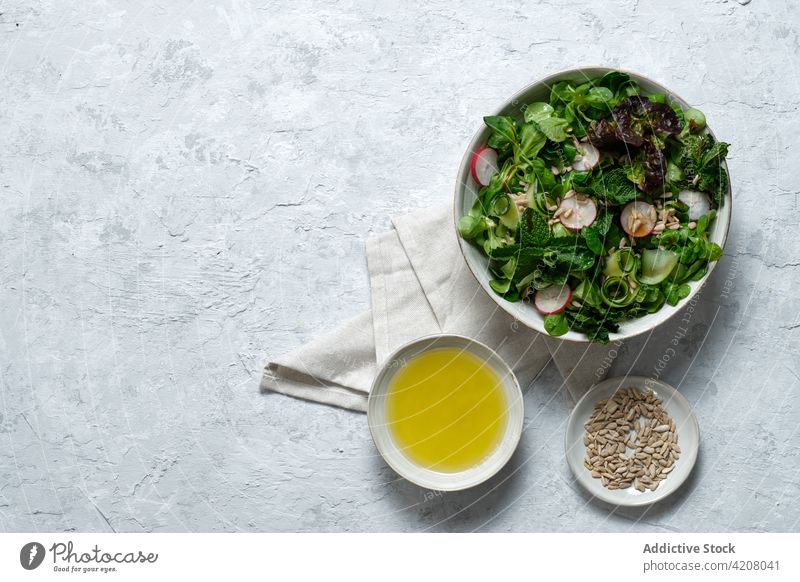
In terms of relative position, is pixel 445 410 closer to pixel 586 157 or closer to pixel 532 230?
pixel 532 230

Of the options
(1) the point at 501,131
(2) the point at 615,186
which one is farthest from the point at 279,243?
(2) the point at 615,186

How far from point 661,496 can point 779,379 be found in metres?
0.43

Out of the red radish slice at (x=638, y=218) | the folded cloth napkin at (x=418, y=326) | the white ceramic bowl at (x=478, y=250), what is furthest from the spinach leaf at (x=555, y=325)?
the red radish slice at (x=638, y=218)

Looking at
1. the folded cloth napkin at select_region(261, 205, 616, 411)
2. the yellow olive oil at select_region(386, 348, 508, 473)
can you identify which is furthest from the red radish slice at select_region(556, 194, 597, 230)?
the yellow olive oil at select_region(386, 348, 508, 473)

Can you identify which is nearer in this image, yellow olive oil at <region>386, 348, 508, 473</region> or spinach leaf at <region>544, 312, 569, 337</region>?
spinach leaf at <region>544, 312, 569, 337</region>

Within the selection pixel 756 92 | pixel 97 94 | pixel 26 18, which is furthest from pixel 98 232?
pixel 756 92

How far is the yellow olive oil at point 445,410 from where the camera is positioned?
177 cm

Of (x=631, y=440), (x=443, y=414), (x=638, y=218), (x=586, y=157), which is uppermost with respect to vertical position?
(x=586, y=157)

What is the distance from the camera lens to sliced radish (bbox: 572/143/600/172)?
5.47 ft

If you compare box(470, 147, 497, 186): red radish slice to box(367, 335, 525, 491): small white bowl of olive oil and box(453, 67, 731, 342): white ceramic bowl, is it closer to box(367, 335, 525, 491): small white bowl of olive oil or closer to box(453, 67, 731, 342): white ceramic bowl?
box(453, 67, 731, 342): white ceramic bowl

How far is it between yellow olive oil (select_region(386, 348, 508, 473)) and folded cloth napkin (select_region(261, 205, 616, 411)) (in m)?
0.09

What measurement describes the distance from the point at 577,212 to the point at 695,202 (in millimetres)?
272

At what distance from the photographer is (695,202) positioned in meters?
1.68

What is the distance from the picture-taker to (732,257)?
185 centimetres
